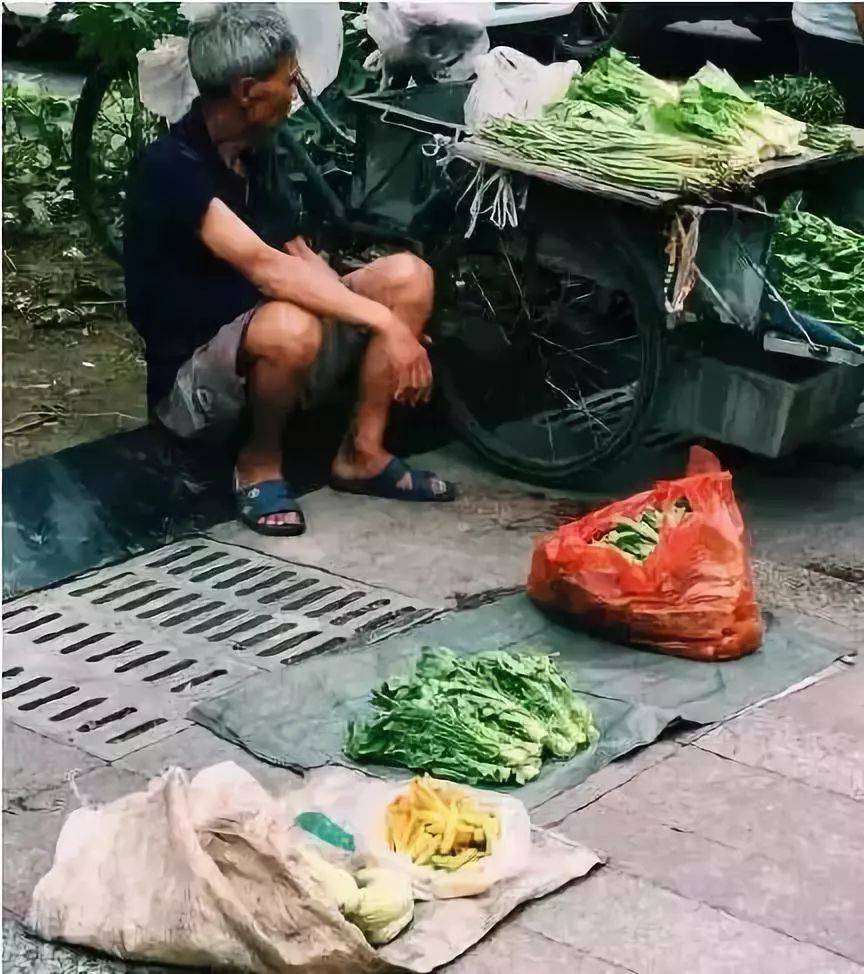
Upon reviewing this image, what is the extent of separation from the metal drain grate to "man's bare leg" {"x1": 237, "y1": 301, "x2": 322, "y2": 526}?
0.25 meters

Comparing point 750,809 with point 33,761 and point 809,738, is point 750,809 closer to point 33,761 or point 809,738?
point 809,738

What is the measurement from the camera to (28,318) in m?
3.73

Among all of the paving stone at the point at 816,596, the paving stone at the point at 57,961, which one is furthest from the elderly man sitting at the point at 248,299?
the paving stone at the point at 57,961

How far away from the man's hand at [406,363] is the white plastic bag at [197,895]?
1.75 m

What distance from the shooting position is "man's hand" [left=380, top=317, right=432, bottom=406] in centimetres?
451

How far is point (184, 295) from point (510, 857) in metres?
1.81

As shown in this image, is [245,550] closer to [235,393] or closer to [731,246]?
[235,393]

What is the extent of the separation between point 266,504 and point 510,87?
1535mm

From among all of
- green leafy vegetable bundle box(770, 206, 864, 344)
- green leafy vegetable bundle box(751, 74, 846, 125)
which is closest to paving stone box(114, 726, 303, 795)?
green leafy vegetable bundle box(770, 206, 864, 344)

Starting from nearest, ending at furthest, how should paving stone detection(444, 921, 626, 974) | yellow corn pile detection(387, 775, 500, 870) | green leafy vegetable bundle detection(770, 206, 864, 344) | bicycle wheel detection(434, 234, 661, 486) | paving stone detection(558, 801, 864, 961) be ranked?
paving stone detection(444, 921, 626, 974) → paving stone detection(558, 801, 864, 961) → yellow corn pile detection(387, 775, 500, 870) → green leafy vegetable bundle detection(770, 206, 864, 344) → bicycle wheel detection(434, 234, 661, 486)

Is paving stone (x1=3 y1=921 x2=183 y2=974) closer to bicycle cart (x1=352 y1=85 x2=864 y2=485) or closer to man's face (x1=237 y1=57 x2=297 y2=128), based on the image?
man's face (x1=237 y1=57 x2=297 y2=128)

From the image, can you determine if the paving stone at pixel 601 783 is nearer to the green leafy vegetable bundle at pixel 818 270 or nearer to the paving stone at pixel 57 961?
the paving stone at pixel 57 961

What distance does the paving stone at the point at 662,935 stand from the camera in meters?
3.04

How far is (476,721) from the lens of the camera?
3721 millimetres
